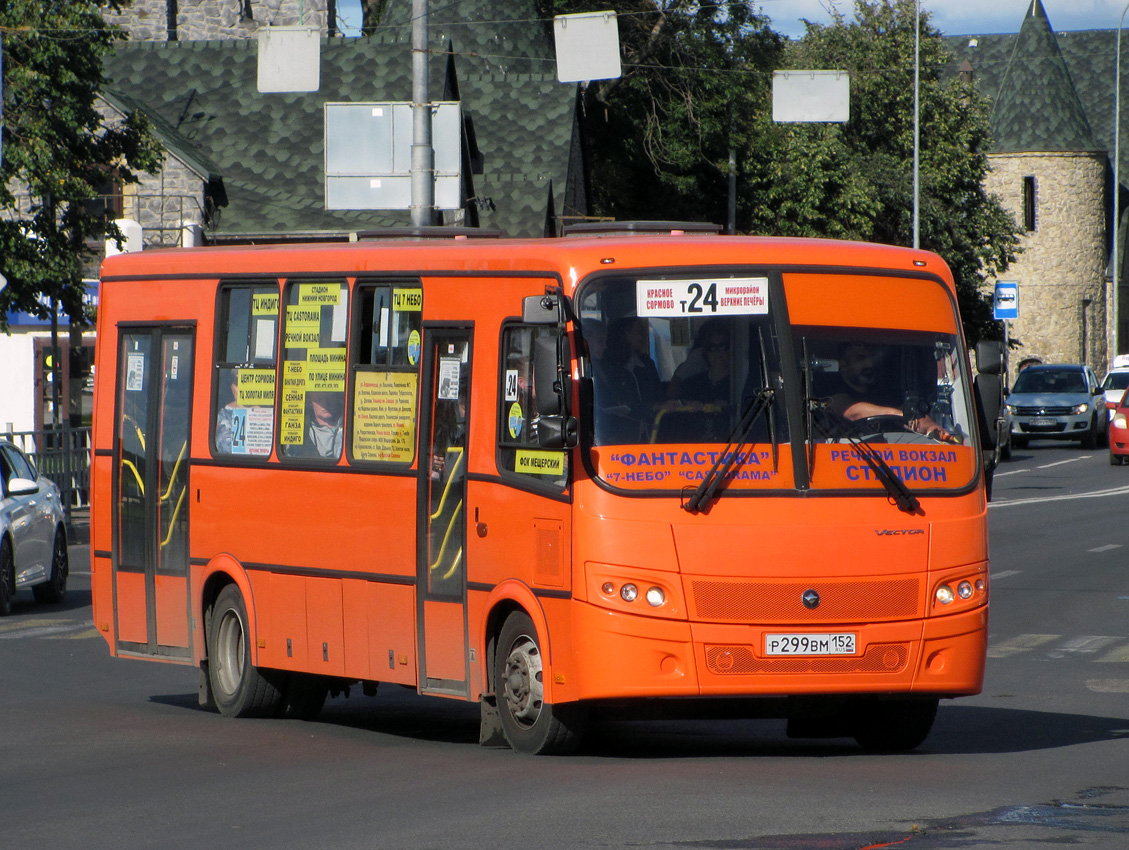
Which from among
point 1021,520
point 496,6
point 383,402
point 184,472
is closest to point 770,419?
point 383,402

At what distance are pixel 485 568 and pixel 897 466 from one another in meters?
2.06

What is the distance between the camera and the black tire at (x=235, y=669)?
1230 centimetres

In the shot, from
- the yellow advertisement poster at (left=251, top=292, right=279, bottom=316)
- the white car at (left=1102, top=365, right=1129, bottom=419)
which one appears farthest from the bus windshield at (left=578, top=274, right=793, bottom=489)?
the white car at (left=1102, top=365, right=1129, bottom=419)

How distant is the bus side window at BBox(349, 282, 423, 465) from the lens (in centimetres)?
1102

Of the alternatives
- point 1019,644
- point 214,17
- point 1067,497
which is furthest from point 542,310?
point 214,17

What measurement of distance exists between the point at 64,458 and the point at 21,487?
11.5m

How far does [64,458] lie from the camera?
99.3 feet

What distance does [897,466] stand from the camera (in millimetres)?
9922

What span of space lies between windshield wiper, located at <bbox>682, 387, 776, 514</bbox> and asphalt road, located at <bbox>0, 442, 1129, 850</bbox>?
48.1 inches

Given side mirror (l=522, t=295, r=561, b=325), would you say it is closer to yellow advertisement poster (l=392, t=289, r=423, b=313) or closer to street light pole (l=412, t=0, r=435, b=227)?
yellow advertisement poster (l=392, t=289, r=423, b=313)

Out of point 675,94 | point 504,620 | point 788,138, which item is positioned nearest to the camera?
point 504,620

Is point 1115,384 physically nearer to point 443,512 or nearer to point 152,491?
point 152,491

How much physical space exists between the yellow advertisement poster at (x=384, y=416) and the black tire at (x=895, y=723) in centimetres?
272

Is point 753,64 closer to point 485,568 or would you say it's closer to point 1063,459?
point 1063,459
